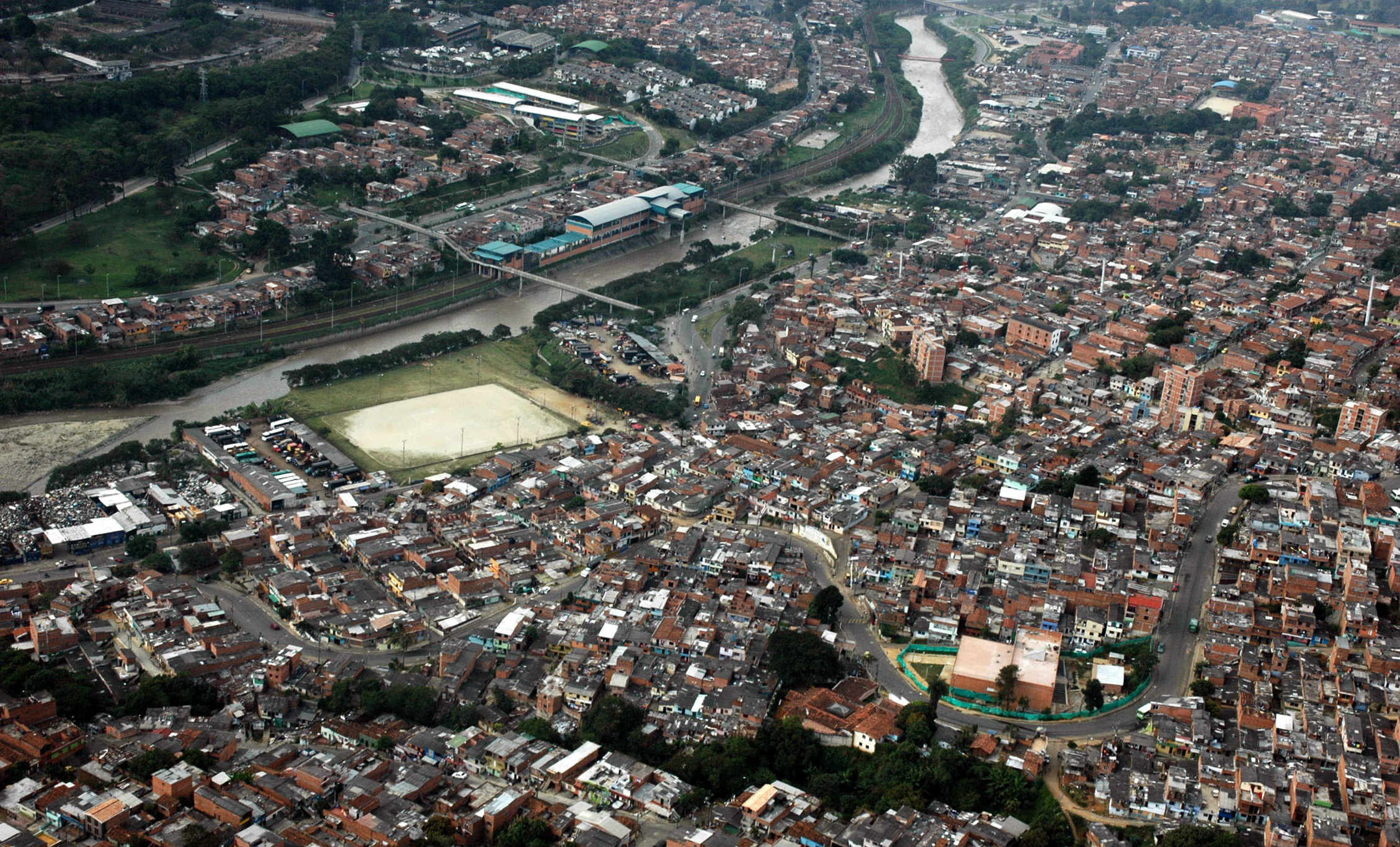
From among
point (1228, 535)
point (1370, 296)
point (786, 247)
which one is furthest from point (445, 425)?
point (1370, 296)

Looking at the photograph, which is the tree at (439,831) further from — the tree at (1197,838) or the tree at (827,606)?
the tree at (1197,838)

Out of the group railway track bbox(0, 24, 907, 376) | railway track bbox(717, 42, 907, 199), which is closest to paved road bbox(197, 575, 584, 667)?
railway track bbox(0, 24, 907, 376)

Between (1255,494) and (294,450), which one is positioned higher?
(1255,494)

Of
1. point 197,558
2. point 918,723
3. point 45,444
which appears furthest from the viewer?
point 45,444

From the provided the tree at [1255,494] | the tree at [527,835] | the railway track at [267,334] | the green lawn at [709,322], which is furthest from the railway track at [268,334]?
the tree at [1255,494]

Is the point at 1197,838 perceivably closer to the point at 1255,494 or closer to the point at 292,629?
the point at 1255,494

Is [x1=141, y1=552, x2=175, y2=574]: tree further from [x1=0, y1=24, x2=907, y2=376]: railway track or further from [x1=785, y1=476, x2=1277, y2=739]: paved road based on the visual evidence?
[x1=785, y1=476, x2=1277, y2=739]: paved road
